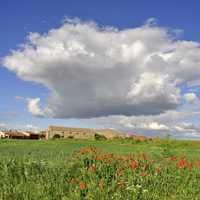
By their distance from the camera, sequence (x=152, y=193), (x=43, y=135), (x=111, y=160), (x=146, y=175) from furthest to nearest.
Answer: (x=43, y=135), (x=111, y=160), (x=146, y=175), (x=152, y=193)

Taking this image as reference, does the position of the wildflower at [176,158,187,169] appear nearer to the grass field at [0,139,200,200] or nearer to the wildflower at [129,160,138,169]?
the grass field at [0,139,200,200]

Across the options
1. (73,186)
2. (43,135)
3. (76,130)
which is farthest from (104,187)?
(43,135)

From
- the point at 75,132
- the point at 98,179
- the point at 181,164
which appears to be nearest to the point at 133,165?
the point at 98,179

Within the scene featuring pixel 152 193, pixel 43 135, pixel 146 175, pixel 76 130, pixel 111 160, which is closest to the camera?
pixel 152 193

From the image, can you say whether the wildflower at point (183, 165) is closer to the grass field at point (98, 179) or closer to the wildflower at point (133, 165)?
the grass field at point (98, 179)

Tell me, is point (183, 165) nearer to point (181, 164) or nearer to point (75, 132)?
point (181, 164)

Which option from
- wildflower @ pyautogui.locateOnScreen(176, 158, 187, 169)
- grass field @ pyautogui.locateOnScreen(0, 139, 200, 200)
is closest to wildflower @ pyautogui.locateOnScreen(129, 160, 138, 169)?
grass field @ pyautogui.locateOnScreen(0, 139, 200, 200)

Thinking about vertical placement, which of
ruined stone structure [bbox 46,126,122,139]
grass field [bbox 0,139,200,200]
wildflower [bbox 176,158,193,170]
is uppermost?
ruined stone structure [bbox 46,126,122,139]

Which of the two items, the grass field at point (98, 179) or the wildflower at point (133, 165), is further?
the wildflower at point (133, 165)

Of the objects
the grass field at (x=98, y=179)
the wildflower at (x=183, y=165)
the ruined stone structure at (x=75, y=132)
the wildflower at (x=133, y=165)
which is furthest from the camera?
the ruined stone structure at (x=75, y=132)

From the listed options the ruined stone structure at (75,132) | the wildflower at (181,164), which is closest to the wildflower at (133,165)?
the wildflower at (181,164)

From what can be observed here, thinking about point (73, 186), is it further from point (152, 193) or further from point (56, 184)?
point (152, 193)

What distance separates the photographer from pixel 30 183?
30.3ft

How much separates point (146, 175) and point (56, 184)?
252 centimetres
